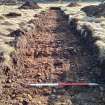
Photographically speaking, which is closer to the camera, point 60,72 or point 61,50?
point 60,72

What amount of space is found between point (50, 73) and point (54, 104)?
3.48 meters

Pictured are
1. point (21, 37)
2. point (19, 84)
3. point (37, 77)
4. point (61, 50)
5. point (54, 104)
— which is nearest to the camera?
point (54, 104)

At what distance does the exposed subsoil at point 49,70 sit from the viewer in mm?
11359

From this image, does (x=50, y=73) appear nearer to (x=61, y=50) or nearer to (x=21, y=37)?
(x=61, y=50)

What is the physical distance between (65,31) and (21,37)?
642 centimetres

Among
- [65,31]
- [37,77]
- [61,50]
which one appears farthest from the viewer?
[65,31]

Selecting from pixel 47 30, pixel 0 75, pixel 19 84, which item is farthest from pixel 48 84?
pixel 47 30

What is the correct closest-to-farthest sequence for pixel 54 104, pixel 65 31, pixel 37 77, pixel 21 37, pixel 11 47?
pixel 54 104, pixel 37 77, pixel 11 47, pixel 21 37, pixel 65 31

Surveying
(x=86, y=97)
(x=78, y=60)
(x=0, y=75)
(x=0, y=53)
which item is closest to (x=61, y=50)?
(x=78, y=60)

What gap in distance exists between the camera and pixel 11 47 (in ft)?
57.4

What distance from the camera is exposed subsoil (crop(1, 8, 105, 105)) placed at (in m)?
11.4

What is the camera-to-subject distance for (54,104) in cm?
1091

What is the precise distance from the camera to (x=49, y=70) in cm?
1472

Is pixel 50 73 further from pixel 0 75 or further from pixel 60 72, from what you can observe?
→ pixel 0 75
